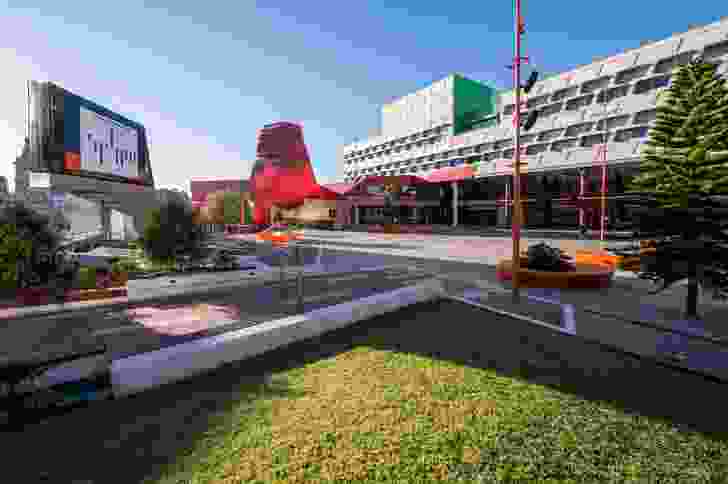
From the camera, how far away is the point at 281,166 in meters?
45.0

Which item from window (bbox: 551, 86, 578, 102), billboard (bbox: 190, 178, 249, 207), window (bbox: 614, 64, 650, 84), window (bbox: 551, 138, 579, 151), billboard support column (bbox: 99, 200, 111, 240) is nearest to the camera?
billboard support column (bbox: 99, 200, 111, 240)

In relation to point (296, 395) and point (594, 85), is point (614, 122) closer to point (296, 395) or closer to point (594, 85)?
point (594, 85)

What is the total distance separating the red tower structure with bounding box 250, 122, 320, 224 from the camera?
1773 inches

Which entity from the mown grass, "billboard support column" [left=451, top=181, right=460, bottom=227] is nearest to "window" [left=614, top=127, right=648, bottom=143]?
"billboard support column" [left=451, top=181, right=460, bottom=227]

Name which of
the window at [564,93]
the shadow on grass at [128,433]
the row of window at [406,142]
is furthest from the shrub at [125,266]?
the row of window at [406,142]

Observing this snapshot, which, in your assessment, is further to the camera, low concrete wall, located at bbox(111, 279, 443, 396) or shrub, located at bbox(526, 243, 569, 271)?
shrub, located at bbox(526, 243, 569, 271)

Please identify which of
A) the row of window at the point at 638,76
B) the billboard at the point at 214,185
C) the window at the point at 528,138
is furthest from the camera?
the billboard at the point at 214,185

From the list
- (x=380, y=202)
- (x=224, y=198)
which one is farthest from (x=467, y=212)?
(x=224, y=198)

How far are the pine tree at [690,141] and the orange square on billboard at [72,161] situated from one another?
2050 cm

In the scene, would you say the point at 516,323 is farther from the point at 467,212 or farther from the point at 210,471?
the point at 467,212

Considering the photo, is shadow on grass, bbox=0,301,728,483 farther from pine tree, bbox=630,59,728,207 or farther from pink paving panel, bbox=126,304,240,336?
pine tree, bbox=630,59,728,207

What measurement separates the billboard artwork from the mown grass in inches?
681

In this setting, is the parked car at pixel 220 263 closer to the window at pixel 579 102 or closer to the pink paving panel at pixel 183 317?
the pink paving panel at pixel 183 317

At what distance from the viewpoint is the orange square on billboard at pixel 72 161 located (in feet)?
47.1
